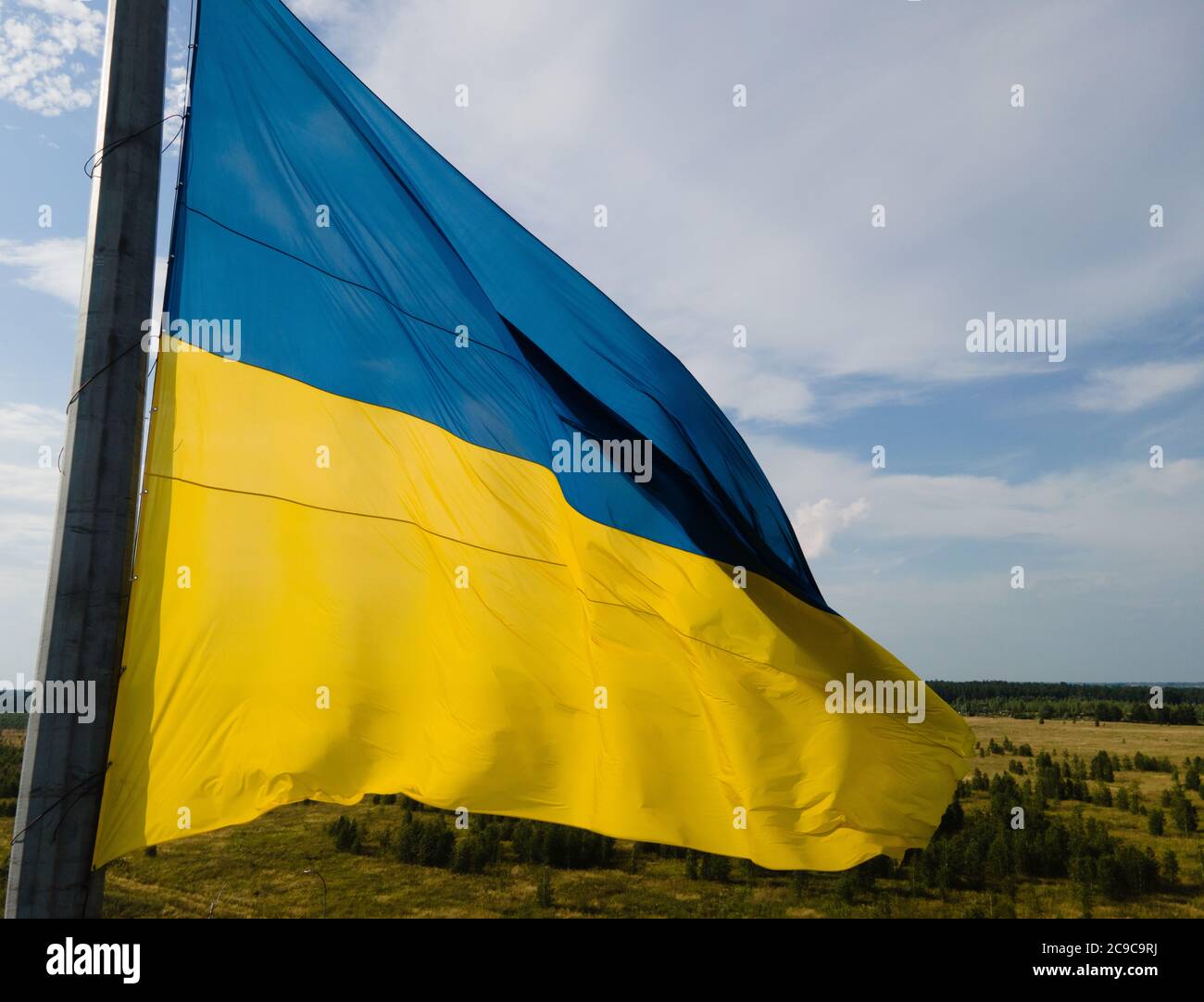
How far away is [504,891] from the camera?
79.2 ft

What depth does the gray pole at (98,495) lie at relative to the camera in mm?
4129

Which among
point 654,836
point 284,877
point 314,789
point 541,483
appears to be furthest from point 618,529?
point 284,877

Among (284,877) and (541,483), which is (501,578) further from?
(284,877)

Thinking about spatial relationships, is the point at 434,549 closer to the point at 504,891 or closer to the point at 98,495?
the point at 98,495

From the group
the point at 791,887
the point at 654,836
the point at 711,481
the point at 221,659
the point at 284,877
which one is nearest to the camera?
the point at 221,659

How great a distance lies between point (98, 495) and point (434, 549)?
2.03 m

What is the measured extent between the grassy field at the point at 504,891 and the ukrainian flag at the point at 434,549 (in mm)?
17136

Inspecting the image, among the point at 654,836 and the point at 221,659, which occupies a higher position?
the point at 221,659

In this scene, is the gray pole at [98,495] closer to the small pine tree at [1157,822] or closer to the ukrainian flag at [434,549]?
the ukrainian flag at [434,549]

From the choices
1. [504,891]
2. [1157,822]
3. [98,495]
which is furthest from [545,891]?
[1157,822]

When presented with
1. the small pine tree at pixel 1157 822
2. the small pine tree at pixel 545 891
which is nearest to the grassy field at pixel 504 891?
the small pine tree at pixel 545 891

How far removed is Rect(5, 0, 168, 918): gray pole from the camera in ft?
13.5

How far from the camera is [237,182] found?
18.0 feet

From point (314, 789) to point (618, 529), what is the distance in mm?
2501
